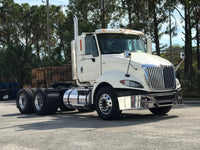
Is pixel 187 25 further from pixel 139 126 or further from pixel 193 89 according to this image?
pixel 139 126

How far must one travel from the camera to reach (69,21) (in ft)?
156

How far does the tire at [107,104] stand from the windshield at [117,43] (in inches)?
60.9

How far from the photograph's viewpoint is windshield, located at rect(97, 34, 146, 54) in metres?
11.8

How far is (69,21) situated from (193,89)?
A: 2842cm

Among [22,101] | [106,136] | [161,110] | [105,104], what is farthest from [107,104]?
[22,101]

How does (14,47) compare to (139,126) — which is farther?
(14,47)

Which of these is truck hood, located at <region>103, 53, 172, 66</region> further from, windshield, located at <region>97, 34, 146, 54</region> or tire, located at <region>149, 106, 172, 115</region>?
tire, located at <region>149, 106, 172, 115</region>

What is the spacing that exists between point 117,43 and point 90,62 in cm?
119

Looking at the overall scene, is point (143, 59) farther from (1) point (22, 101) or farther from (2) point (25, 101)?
(1) point (22, 101)

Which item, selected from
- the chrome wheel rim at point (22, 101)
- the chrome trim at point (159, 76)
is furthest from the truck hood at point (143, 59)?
the chrome wheel rim at point (22, 101)

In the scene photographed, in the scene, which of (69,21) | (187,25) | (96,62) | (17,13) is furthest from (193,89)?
(17,13)

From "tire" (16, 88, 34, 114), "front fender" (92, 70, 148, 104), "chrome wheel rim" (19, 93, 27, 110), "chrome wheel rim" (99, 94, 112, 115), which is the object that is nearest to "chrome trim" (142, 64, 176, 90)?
"front fender" (92, 70, 148, 104)

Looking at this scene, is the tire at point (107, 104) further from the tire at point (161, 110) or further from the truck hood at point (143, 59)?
the tire at point (161, 110)

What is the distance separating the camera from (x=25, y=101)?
14.7m
